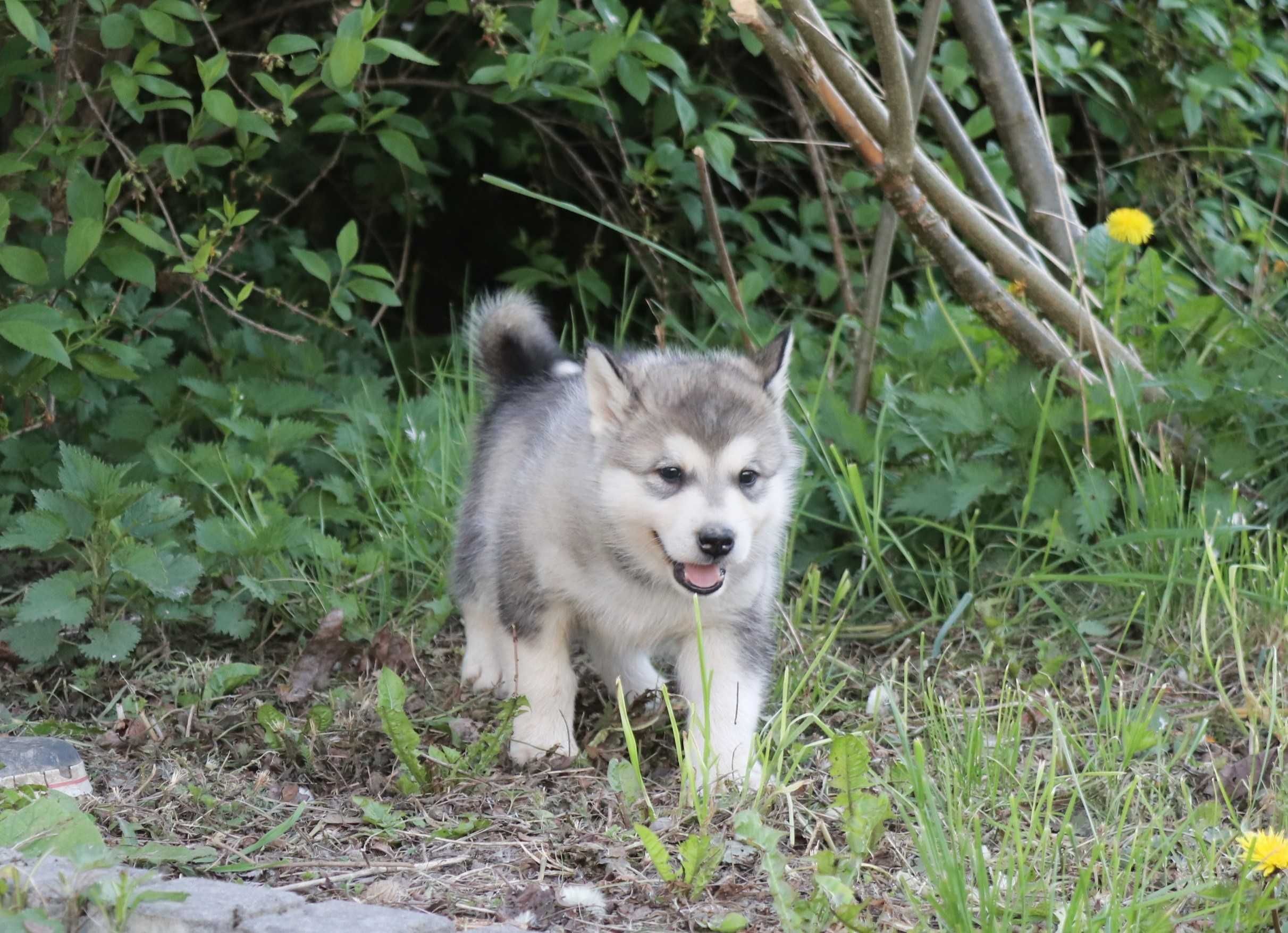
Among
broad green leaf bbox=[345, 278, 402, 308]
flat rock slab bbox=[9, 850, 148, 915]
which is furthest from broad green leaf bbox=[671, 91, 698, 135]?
flat rock slab bbox=[9, 850, 148, 915]

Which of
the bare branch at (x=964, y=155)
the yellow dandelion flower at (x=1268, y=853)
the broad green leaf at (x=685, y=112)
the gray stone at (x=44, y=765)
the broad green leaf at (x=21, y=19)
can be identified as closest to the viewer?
the yellow dandelion flower at (x=1268, y=853)

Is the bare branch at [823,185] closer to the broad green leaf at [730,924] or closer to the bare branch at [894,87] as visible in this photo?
the bare branch at [894,87]

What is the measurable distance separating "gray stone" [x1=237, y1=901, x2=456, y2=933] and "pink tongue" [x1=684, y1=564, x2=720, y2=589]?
3.66 feet

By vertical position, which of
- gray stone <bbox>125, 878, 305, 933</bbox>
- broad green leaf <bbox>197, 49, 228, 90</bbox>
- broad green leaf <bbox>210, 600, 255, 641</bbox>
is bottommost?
broad green leaf <bbox>210, 600, 255, 641</bbox>

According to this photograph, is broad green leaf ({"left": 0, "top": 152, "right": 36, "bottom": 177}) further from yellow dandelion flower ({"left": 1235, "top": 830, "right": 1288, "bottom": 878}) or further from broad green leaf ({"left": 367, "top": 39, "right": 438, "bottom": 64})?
yellow dandelion flower ({"left": 1235, "top": 830, "right": 1288, "bottom": 878})

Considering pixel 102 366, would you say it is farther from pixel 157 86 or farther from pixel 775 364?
pixel 775 364

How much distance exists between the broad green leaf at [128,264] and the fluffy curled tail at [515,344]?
0.98 metres

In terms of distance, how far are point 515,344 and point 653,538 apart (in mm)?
1181

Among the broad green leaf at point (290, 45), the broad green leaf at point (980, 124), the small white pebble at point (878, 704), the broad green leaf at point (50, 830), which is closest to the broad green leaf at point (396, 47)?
the broad green leaf at point (290, 45)

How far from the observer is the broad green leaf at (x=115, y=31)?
4.21m

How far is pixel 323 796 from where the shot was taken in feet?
11.8

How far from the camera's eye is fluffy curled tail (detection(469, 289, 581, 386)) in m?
4.69

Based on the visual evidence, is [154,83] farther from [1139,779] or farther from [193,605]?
[1139,779]

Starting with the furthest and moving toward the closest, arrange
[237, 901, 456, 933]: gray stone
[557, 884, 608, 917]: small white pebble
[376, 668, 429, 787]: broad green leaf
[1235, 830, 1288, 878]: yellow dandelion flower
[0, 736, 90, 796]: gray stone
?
[376, 668, 429, 787]: broad green leaf < [0, 736, 90, 796]: gray stone < [557, 884, 608, 917]: small white pebble < [1235, 830, 1288, 878]: yellow dandelion flower < [237, 901, 456, 933]: gray stone
